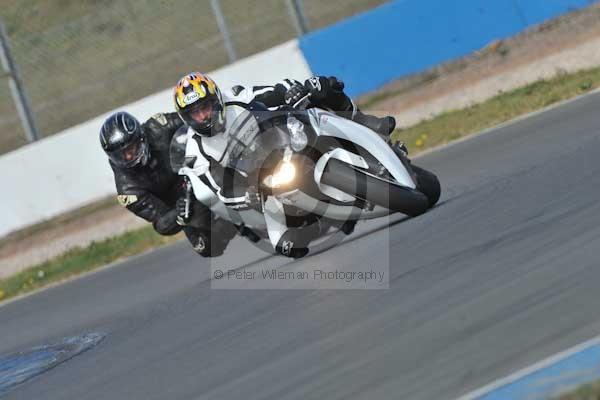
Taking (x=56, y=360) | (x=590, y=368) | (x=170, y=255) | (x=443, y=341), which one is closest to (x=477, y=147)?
(x=170, y=255)

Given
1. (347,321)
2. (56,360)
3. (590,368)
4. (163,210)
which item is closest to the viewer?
(590,368)

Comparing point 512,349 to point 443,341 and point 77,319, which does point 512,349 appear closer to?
point 443,341

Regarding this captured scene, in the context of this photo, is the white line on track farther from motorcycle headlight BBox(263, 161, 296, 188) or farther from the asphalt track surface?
motorcycle headlight BBox(263, 161, 296, 188)

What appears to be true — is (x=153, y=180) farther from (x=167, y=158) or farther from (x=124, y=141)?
(x=124, y=141)

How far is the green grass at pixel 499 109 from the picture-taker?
1240cm

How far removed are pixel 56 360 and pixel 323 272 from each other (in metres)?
2.11

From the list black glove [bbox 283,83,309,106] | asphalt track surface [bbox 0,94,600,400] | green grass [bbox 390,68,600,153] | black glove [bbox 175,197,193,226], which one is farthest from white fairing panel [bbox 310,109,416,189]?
green grass [bbox 390,68,600,153]

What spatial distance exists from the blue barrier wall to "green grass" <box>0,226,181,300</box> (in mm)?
3650

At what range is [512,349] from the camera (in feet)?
16.0

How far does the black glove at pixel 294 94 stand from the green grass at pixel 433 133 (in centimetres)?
497

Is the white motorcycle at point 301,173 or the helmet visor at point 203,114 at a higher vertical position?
the helmet visor at point 203,114

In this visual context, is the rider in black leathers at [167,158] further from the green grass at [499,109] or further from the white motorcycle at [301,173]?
the green grass at [499,109]

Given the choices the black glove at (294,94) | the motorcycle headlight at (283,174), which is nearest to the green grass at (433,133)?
the black glove at (294,94)

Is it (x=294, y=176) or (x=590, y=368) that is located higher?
(x=294, y=176)
